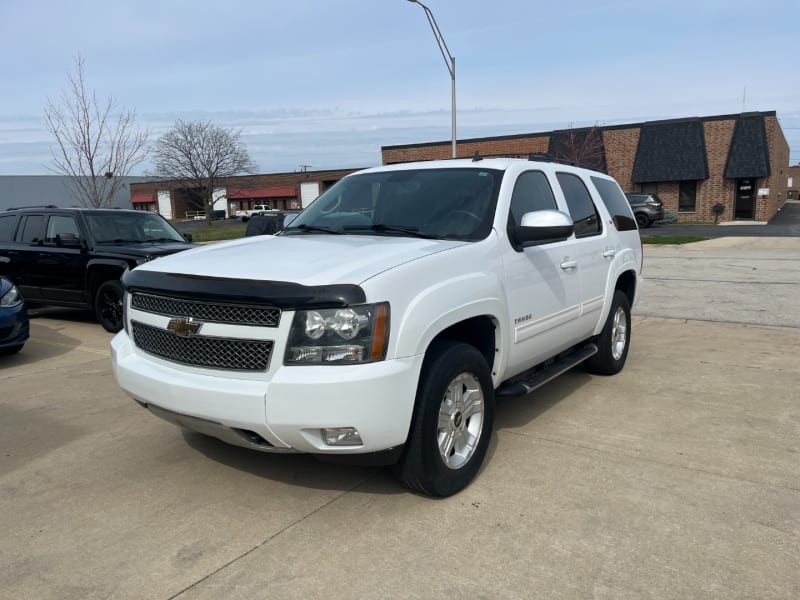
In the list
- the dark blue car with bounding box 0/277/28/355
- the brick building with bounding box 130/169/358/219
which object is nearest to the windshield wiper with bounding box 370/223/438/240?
the dark blue car with bounding box 0/277/28/355

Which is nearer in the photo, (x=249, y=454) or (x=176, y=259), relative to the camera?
(x=176, y=259)

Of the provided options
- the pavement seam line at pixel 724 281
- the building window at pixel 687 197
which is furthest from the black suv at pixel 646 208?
the pavement seam line at pixel 724 281

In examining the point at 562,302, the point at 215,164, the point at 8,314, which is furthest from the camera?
the point at 215,164

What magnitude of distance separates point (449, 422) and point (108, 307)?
21.7 ft

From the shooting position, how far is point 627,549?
3.00 metres

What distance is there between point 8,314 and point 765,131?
120 feet

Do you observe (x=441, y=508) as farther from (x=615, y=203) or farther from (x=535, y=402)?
(x=615, y=203)

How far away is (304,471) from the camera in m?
3.91

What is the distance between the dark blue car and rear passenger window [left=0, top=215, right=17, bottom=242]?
126 inches

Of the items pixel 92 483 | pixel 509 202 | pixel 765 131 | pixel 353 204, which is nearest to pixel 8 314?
pixel 92 483

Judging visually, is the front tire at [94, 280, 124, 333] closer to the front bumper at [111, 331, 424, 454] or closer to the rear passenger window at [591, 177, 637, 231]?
the front bumper at [111, 331, 424, 454]

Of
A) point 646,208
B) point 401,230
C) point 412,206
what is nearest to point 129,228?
point 412,206

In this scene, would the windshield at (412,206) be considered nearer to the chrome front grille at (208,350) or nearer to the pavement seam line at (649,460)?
the chrome front grille at (208,350)

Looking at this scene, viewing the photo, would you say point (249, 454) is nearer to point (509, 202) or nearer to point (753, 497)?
point (509, 202)
